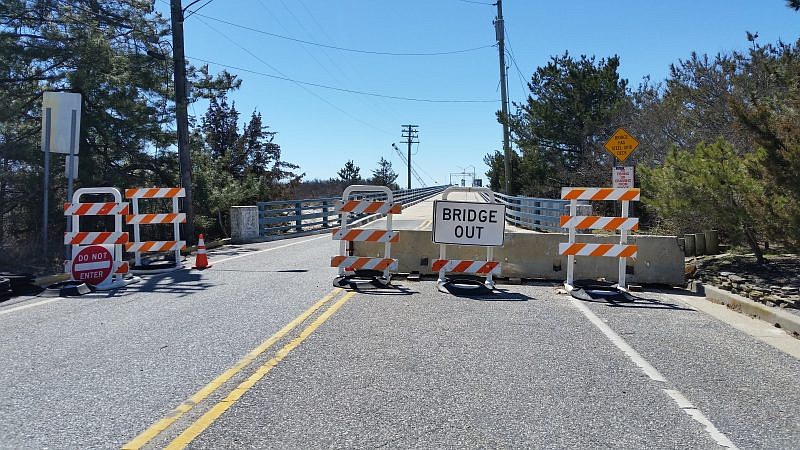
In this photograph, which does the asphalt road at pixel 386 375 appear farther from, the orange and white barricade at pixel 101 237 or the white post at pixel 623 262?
the orange and white barricade at pixel 101 237

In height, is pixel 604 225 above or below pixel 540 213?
below

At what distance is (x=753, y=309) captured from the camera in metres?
8.86

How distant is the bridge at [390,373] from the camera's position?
4.55m

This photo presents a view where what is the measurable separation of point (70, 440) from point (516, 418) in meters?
3.13

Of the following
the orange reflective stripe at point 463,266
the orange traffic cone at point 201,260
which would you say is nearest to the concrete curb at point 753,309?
the orange reflective stripe at point 463,266

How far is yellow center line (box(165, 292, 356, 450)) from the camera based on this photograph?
172 inches

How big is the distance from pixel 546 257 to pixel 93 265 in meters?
7.77

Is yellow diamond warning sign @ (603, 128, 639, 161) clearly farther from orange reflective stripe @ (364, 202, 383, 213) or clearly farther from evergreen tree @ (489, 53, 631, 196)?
evergreen tree @ (489, 53, 631, 196)

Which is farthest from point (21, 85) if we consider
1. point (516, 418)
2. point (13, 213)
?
point (516, 418)

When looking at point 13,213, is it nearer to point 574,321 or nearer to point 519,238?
point 519,238

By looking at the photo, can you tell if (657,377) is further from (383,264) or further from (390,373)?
(383,264)

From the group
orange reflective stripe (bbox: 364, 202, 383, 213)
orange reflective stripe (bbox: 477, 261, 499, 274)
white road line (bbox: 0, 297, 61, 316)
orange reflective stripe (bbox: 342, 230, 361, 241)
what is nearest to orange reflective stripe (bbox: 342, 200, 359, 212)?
orange reflective stripe (bbox: 364, 202, 383, 213)

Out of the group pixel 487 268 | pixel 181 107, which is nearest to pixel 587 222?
pixel 487 268

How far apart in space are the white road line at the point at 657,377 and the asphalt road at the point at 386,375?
25mm
